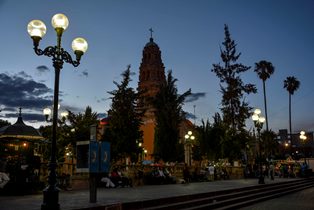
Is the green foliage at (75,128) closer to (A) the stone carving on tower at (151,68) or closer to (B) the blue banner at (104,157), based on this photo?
(B) the blue banner at (104,157)

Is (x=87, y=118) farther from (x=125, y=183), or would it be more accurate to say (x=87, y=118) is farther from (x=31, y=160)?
(x=31, y=160)

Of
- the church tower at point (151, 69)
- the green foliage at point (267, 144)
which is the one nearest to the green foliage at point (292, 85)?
the green foliage at point (267, 144)

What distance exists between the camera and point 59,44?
9.28 meters

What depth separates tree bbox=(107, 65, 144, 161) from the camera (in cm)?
3006

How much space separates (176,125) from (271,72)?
20046 mm

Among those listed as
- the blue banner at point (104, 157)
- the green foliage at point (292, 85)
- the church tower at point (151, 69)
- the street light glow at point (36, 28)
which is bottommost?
the blue banner at point (104, 157)

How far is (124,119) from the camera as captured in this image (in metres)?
30.2

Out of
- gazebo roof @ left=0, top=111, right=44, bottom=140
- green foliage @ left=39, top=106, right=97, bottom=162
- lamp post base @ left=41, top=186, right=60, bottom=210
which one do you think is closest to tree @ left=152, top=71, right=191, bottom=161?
green foliage @ left=39, top=106, right=97, bottom=162

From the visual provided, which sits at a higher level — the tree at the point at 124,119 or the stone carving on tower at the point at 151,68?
the stone carving on tower at the point at 151,68

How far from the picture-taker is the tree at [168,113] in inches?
1326

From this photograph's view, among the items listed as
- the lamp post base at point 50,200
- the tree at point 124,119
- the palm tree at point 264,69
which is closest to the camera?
the lamp post base at point 50,200

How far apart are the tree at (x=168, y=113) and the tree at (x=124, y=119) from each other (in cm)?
372

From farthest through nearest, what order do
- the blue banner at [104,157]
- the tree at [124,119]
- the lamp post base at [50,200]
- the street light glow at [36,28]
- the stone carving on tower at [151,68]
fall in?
the stone carving on tower at [151,68]
the tree at [124,119]
the blue banner at [104,157]
the street light glow at [36,28]
the lamp post base at [50,200]

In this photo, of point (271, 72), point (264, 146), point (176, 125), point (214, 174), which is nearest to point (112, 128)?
point (176, 125)
